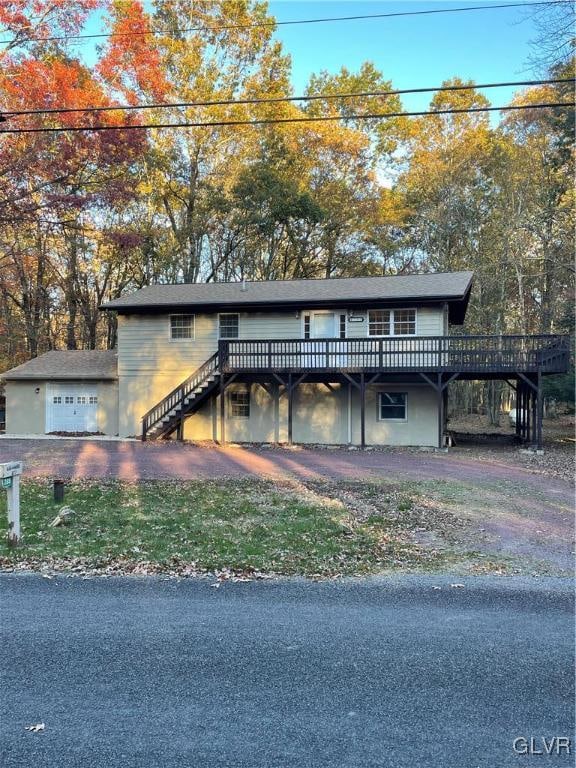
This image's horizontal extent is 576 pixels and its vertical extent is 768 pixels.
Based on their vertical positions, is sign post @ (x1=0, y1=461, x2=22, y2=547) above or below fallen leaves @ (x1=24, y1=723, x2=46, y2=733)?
above

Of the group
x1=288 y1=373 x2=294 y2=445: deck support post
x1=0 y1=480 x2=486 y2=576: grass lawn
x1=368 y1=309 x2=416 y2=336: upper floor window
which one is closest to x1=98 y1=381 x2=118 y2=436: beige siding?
x1=288 y1=373 x2=294 y2=445: deck support post

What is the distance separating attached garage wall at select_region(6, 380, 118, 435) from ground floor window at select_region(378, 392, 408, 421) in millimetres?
10857

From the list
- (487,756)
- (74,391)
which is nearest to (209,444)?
(74,391)

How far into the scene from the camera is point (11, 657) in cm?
389

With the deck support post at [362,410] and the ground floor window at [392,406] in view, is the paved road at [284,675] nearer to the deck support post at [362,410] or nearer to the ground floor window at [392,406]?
the deck support post at [362,410]

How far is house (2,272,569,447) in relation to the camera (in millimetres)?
17953

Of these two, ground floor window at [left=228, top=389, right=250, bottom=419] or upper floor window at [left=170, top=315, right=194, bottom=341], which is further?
upper floor window at [left=170, top=315, right=194, bottom=341]

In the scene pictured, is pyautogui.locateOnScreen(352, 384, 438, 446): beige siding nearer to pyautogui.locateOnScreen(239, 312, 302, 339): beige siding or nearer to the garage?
pyautogui.locateOnScreen(239, 312, 302, 339): beige siding

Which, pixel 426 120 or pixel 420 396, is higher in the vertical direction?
pixel 426 120

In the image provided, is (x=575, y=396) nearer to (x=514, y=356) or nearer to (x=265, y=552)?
(x=514, y=356)

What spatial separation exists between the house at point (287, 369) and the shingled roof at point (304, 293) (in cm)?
5

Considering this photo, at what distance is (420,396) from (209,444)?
7.87 meters

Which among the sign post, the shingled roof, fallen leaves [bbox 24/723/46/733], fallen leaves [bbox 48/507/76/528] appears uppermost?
the shingled roof

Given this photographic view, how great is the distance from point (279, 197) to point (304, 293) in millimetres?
13198
